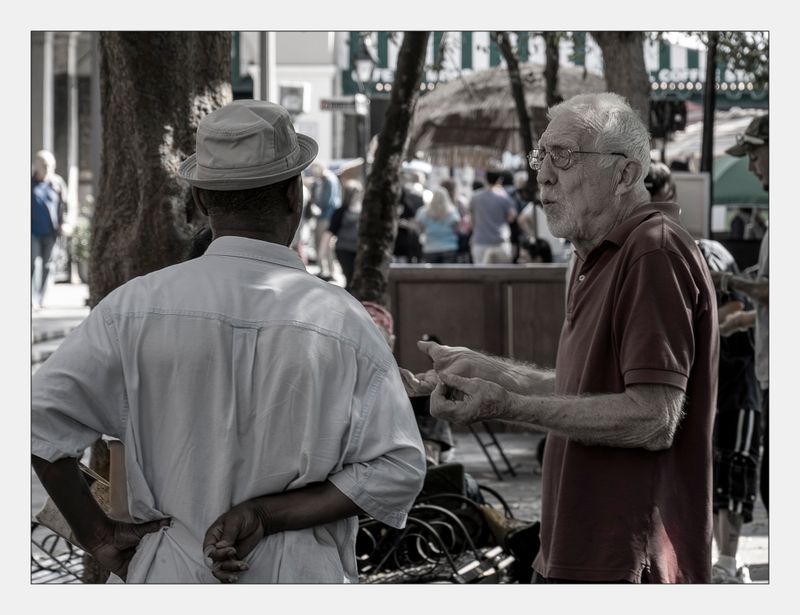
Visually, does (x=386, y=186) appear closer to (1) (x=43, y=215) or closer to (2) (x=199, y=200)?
(2) (x=199, y=200)

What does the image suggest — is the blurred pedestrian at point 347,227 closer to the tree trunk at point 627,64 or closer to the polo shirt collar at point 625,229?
the tree trunk at point 627,64

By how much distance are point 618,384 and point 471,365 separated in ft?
1.70

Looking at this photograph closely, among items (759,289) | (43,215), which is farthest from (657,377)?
(43,215)

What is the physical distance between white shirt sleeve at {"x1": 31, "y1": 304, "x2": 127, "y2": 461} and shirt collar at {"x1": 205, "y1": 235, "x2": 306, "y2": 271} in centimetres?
27

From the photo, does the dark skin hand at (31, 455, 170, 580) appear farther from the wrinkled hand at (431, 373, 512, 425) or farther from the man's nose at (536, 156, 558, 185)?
the man's nose at (536, 156, 558, 185)

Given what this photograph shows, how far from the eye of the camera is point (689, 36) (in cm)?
1412

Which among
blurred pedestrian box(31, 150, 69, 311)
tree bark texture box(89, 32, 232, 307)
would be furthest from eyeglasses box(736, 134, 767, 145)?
blurred pedestrian box(31, 150, 69, 311)

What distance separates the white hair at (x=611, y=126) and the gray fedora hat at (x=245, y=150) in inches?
28.7

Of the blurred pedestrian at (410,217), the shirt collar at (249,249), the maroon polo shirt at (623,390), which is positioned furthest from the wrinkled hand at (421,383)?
the blurred pedestrian at (410,217)

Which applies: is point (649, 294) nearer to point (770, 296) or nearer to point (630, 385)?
point (630, 385)

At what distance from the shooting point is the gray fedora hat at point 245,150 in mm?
2760

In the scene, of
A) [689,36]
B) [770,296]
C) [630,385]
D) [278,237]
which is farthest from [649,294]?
[689,36]

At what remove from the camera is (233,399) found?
2.66m

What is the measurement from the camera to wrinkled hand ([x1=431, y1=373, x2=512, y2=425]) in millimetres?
Answer: 2945
